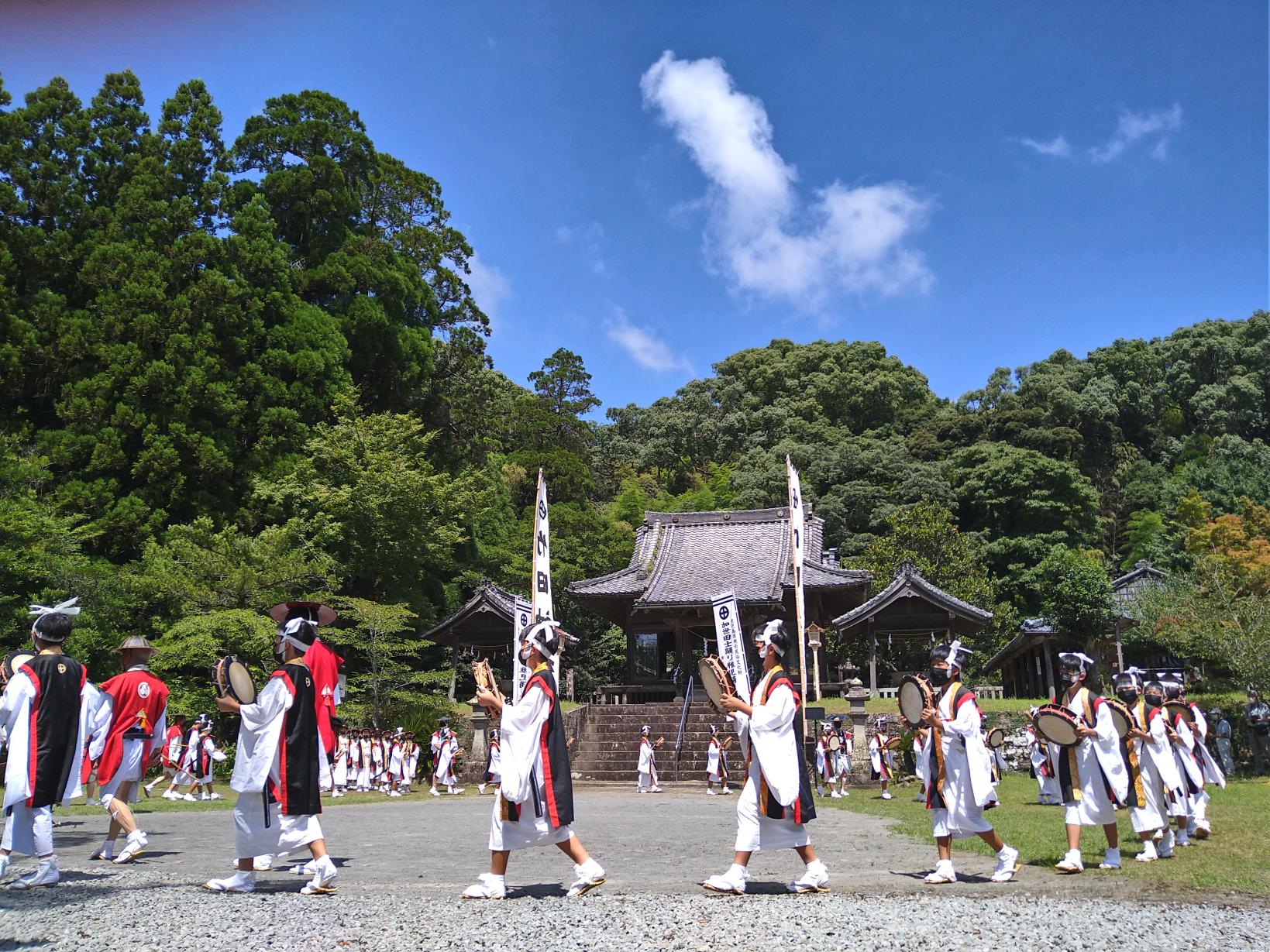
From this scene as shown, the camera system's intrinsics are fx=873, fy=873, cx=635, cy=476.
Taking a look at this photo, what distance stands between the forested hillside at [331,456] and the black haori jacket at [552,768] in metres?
15.9

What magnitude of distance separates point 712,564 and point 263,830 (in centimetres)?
2397

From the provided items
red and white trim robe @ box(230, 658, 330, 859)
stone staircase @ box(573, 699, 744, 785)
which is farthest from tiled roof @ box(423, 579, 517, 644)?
red and white trim robe @ box(230, 658, 330, 859)

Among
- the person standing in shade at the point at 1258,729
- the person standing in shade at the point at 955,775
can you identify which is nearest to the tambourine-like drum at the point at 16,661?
the person standing in shade at the point at 955,775

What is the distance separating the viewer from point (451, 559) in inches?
1305

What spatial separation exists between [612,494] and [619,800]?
34.3m

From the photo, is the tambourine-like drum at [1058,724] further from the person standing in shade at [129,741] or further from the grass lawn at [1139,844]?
the person standing in shade at [129,741]

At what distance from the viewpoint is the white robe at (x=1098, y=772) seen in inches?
280

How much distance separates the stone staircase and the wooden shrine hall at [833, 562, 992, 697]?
572 centimetres

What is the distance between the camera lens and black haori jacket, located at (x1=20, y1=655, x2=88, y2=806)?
6.47m

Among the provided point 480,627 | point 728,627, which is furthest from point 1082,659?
point 480,627

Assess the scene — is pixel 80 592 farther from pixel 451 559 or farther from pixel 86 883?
pixel 86 883

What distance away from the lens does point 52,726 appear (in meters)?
6.66

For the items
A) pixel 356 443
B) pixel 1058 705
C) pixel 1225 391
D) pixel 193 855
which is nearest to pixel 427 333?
pixel 356 443

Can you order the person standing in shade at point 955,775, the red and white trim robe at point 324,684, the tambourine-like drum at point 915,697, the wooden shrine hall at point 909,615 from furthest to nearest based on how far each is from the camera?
the wooden shrine hall at point 909,615 < the red and white trim robe at point 324,684 < the tambourine-like drum at point 915,697 < the person standing in shade at point 955,775
